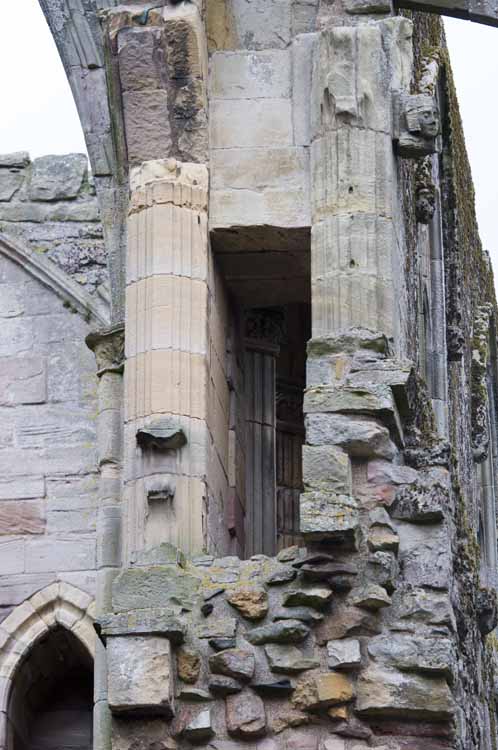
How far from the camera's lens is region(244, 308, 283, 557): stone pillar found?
46.5ft

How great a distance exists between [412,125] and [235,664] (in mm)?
2826

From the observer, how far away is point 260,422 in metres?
14.3

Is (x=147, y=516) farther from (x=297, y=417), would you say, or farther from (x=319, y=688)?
(x=297, y=417)

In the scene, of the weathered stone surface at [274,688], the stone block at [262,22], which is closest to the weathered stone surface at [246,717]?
the weathered stone surface at [274,688]

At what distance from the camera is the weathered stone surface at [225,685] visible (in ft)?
38.0

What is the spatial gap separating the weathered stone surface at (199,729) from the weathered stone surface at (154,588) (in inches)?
20.2

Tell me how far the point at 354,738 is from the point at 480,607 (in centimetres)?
314

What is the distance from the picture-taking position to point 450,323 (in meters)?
18.6

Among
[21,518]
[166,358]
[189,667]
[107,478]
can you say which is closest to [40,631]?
[21,518]

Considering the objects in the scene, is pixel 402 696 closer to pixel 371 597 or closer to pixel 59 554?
pixel 371 597

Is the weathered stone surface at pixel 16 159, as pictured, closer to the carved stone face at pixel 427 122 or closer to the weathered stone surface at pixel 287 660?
the carved stone face at pixel 427 122

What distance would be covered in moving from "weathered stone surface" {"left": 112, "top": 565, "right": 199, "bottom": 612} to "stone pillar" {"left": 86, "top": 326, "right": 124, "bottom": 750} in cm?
64

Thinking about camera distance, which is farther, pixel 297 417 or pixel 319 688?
pixel 297 417

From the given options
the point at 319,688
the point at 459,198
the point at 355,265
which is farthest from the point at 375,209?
the point at 459,198
